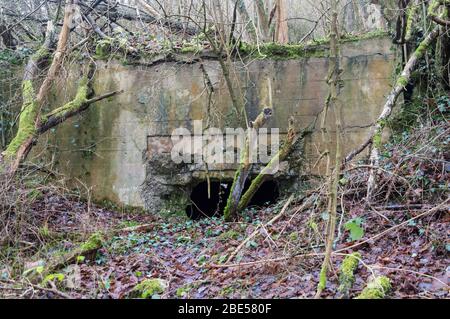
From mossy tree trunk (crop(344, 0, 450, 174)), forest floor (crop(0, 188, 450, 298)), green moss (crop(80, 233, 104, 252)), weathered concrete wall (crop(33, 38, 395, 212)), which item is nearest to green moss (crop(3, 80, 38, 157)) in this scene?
forest floor (crop(0, 188, 450, 298))

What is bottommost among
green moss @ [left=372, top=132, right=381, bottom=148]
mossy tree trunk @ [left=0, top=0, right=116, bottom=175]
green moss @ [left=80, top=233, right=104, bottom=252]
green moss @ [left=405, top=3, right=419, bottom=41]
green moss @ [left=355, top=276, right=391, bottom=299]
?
green moss @ [left=80, top=233, right=104, bottom=252]

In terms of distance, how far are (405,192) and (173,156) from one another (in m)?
3.82

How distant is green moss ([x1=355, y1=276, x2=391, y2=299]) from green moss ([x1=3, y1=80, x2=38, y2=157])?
4.86 m

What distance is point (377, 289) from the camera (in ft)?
10.2

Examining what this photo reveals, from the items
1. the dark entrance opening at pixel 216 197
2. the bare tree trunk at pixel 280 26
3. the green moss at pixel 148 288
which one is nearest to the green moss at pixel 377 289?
the green moss at pixel 148 288

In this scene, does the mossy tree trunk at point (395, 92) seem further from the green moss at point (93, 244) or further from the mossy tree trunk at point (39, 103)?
the mossy tree trunk at point (39, 103)

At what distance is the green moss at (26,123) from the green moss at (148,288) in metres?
3.13

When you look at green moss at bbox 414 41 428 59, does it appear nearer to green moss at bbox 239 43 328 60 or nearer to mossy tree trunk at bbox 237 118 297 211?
green moss at bbox 239 43 328 60

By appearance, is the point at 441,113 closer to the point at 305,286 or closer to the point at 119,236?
the point at 305,286

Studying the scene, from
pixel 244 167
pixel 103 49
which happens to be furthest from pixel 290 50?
pixel 103 49

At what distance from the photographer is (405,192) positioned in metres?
4.78

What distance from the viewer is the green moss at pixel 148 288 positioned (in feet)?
12.1

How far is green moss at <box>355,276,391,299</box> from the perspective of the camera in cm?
307
